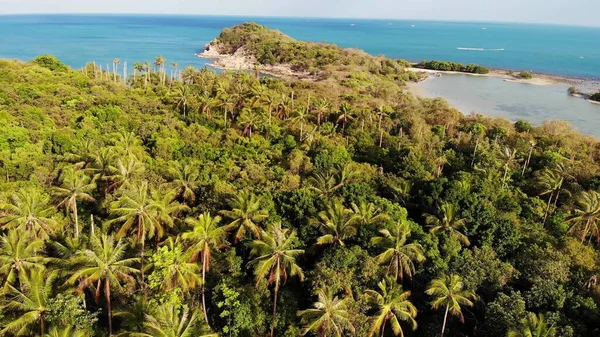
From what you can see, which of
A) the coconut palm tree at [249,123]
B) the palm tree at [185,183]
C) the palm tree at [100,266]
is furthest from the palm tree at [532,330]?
the coconut palm tree at [249,123]

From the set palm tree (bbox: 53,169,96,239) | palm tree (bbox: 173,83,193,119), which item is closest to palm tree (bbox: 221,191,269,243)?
palm tree (bbox: 53,169,96,239)

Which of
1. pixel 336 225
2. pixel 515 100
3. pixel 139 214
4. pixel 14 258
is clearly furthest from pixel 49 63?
pixel 515 100

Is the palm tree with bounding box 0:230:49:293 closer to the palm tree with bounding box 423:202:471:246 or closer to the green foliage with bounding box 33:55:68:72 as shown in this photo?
the palm tree with bounding box 423:202:471:246

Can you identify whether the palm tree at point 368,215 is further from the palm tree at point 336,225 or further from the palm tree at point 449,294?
the palm tree at point 449,294

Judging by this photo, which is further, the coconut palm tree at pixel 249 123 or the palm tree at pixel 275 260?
the coconut palm tree at pixel 249 123

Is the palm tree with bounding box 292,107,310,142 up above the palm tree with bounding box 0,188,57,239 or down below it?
above

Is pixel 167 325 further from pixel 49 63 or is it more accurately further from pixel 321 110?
pixel 49 63

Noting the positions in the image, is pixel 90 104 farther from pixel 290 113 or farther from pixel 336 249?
pixel 336 249
